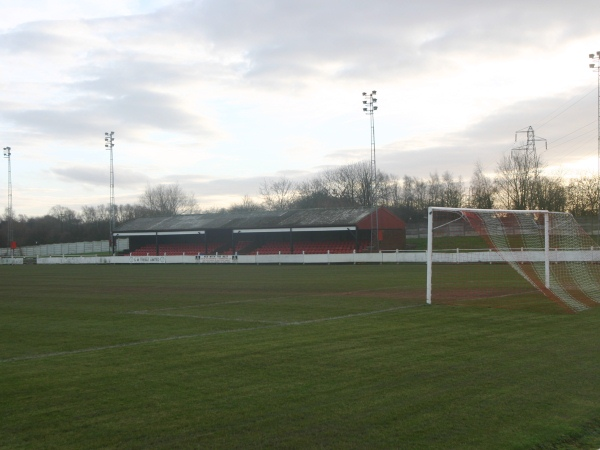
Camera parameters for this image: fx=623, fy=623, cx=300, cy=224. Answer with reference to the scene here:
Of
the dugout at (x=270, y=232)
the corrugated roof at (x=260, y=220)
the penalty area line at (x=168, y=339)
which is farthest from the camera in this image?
the corrugated roof at (x=260, y=220)

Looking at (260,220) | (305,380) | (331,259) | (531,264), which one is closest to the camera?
(305,380)

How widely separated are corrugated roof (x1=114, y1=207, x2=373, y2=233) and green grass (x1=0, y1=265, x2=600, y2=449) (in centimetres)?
4514

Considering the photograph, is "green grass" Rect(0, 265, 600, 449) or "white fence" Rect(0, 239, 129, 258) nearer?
"green grass" Rect(0, 265, 600, 449)

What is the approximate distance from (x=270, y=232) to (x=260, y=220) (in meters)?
2.13

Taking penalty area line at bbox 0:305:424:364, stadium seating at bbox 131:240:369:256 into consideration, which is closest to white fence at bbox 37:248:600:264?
stadium seating at bbox 131:240:369:256

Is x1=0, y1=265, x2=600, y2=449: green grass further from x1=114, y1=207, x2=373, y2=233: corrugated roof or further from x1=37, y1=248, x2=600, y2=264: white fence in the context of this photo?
x1=114, y1=207, x2=373, y2=233: corrugated roof

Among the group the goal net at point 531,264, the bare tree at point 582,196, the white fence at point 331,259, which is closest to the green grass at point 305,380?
the goal net at point 531,264

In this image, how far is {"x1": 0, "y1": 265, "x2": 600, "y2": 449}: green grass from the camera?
583cm

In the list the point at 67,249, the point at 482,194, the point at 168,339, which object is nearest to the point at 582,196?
the point at 482,194

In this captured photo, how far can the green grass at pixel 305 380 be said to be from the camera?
19.1 feet

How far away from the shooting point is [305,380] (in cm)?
803

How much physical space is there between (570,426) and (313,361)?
4.10m

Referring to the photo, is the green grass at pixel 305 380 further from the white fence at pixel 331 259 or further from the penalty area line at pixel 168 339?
the white fence at pixel 331 259

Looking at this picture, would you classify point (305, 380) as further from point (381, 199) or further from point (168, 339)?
point (381, 199)
